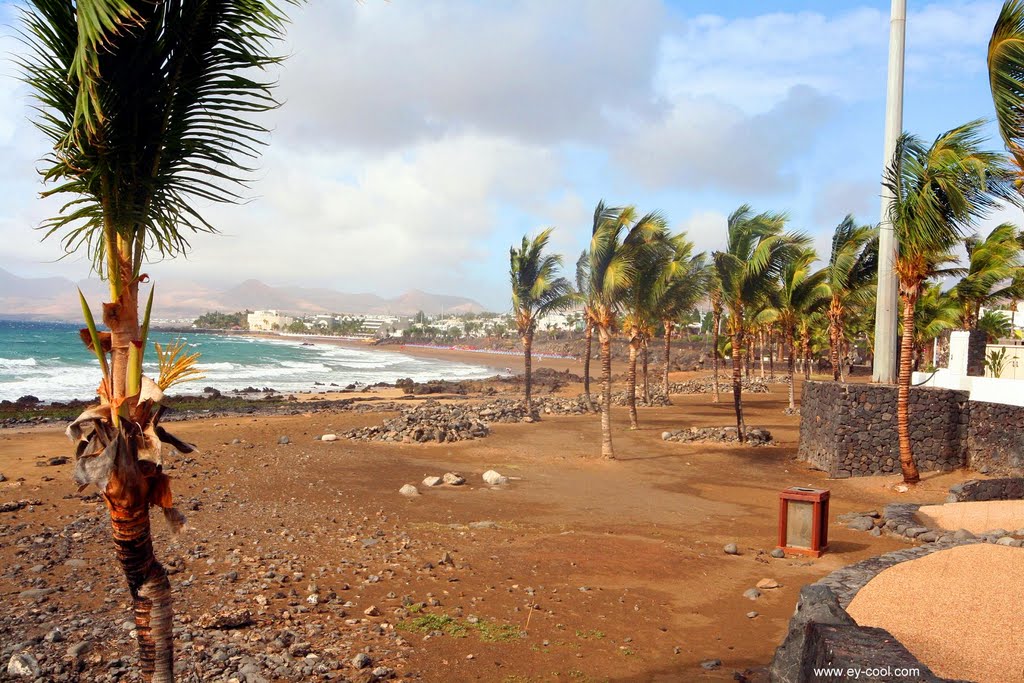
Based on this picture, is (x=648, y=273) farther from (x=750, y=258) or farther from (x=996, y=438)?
(x=996, y=438)

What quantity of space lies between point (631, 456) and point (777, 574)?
33.7 ft

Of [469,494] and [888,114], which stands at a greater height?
[888,114]

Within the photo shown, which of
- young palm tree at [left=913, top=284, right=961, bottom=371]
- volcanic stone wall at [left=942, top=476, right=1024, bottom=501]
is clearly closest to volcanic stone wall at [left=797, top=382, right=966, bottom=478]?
volcanic stone wall at [left=942, top=476, right=1024, bottom=501]

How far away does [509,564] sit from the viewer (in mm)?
9461

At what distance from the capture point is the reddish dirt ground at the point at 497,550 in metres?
6.95

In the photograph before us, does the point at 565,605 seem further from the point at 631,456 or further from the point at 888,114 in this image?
the point at 888,114

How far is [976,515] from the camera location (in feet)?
36.7

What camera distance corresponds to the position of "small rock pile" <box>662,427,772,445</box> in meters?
22.0

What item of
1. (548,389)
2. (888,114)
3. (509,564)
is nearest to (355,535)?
(509,564)

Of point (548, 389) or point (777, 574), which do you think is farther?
point (548, 389)

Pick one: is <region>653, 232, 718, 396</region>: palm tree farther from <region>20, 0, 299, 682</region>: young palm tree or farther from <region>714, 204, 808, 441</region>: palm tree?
<region>20, 0, 299, 682</region>: young palm tree

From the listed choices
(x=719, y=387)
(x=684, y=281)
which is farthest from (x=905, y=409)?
(x=719, y=387)

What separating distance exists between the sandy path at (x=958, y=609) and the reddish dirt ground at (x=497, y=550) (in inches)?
46.8

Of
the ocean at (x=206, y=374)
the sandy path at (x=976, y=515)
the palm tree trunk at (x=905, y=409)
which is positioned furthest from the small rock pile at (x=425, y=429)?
the ocean at (x=206, y=374)
